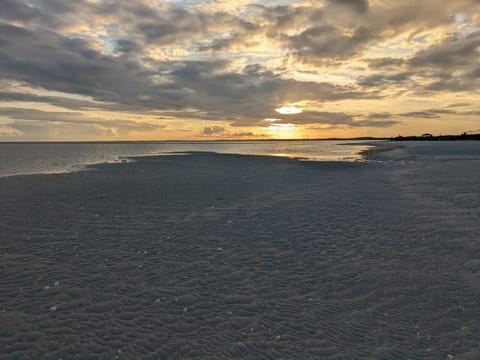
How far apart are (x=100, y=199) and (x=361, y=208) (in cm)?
1496

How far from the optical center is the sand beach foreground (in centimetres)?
593

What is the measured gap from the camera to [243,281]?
8.54 meters

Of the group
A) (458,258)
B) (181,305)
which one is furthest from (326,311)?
(458,258)

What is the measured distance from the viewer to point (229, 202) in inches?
741

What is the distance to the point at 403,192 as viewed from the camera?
798 inches

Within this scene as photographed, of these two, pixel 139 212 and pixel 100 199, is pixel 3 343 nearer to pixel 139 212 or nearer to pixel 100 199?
pixel 139 212

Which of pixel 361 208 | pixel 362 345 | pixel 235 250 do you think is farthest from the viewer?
pixel 361 208

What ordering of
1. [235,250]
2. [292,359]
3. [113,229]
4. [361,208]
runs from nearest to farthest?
1. [292,359]
2. [235,250]
3. [113,229]
4. [361,208]

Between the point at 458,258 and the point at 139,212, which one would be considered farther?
the point at 139,212

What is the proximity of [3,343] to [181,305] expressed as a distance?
3304 millimetres

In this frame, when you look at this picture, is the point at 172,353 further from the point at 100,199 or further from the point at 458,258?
the point at 100,199

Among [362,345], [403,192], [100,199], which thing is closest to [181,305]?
[362,345]

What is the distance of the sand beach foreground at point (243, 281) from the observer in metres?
5.93

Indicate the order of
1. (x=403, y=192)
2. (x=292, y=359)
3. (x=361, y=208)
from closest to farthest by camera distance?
1. (x=292, y=359)
2. (x=361, y=208)
3. (x=403, y=192)
